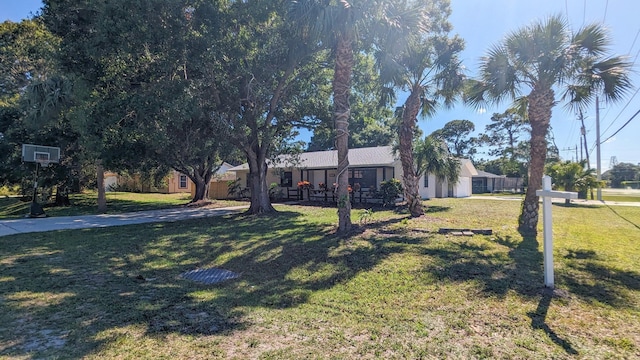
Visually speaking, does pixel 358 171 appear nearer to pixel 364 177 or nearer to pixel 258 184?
pixel 364 177

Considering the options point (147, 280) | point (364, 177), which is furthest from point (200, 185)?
point (147, 280)

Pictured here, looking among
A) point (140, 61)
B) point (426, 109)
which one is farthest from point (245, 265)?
point (426, 109)

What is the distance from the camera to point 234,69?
10656 mm

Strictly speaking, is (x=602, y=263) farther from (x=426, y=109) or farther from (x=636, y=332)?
(x=426, y=109)

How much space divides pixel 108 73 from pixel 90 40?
3.46ft

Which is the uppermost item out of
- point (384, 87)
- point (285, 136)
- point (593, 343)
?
point (384, 87)

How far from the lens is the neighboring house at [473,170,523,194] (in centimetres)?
4050

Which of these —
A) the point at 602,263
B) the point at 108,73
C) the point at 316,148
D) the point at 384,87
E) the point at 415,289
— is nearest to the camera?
the point at 415,289

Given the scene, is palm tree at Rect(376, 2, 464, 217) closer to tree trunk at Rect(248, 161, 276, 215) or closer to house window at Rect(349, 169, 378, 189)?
tree trunk at Rect(248, 161, 276, 215)

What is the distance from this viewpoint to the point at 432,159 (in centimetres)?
1759

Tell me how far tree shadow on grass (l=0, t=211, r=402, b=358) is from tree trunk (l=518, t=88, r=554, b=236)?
4.58m

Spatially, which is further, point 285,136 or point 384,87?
point 285,136

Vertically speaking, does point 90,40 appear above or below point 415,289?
above

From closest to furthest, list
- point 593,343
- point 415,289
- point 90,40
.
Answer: point 593,343 → point 415,289 → point 90,40
